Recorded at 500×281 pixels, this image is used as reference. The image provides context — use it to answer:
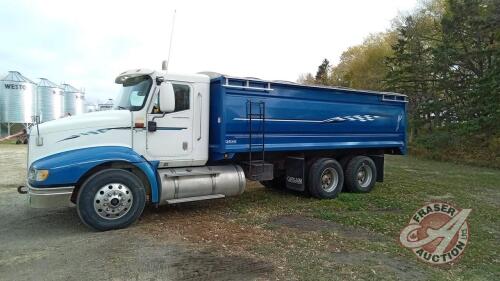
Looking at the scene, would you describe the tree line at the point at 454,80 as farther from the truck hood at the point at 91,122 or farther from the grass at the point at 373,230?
the truck hood at the point at 91,122

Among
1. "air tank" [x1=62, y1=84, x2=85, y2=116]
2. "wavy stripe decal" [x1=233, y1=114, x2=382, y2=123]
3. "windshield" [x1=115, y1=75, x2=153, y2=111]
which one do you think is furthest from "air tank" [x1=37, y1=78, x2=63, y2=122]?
"wavy stripe decal" [x1=233, y1=114, x2=382, y2=123]

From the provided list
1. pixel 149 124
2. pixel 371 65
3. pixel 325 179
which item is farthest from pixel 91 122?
pixel 371 65

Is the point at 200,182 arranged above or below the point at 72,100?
below

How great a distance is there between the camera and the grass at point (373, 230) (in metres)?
4.81

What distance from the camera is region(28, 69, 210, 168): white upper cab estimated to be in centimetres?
635

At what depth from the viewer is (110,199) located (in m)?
6.28

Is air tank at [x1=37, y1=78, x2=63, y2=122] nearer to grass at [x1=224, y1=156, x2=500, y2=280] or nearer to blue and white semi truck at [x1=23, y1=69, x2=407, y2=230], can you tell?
grass at [x1=224, y1=156, x2=500, y2=280]

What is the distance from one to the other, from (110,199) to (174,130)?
164 cm

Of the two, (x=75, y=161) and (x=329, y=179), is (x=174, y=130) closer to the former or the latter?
(x=75, y=161)

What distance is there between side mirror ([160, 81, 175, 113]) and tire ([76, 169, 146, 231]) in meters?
1.22

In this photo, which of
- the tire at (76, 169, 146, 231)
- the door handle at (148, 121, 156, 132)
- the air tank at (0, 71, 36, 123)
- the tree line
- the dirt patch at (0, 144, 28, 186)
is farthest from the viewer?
the air tank at (0, 71, 36, 123)

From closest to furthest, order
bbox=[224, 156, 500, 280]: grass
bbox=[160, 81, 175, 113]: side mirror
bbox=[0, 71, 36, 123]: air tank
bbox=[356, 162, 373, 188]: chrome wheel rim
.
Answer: bbox=[224, 156, 500, 280]: grass, bbox=[160, 81, 175, 113]: side mirror, bbox=[356, 162, 373, 188]: chrome wheel rim, bbox=[0, 71, 36, 123]: air tank

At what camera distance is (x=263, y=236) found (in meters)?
6.11

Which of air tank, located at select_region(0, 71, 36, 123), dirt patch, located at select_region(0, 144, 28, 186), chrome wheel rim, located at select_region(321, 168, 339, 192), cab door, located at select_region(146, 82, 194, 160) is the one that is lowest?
dirt patch, located at select_region(0, 144, 28, 186)
